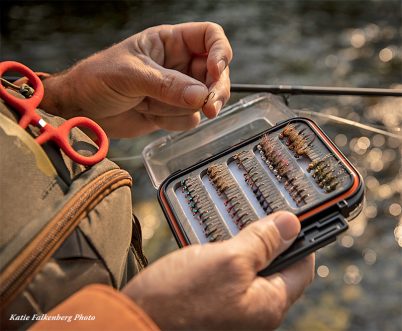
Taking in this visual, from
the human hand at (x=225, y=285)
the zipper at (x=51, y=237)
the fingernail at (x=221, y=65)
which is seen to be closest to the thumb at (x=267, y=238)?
the human hand at (x=225, y=285)

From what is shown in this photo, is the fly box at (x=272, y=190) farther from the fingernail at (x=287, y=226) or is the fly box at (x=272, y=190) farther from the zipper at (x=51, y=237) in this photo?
the zipper at (x=51, y=237)

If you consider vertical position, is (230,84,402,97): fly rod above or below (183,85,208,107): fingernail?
below

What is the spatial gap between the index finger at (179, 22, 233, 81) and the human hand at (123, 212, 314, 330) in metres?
0.54

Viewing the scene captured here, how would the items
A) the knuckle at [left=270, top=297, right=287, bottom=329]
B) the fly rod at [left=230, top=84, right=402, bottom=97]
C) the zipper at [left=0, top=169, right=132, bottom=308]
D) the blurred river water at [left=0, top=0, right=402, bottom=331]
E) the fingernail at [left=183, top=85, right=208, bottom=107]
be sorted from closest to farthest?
1. the zipper at [left=0, top=169, right=132, bottom=308]
2. the knuckle at [left=270, top=297, right=287, bottom=329]
3. the fingernail at [left=183, top=85, right=208, bottom=107]
4. the fly rod at [left=230, top=84, right=402, bottom=97]
5. the blurred river water at [left=0, top=0, right=402, bottom=331]

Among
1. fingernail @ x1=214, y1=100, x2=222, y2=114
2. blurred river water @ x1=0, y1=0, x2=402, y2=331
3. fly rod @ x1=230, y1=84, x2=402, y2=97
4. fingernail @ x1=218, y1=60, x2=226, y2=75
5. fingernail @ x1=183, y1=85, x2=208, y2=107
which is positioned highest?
fingernail @ x1=218, y1=60, x2=226, y2=75

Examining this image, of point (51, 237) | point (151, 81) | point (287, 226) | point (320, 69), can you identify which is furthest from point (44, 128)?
point (320, 69)

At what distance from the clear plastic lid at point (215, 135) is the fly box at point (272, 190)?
0.17 meters

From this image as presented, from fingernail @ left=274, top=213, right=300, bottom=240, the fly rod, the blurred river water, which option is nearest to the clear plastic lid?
the fly rod

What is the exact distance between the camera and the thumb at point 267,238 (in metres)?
0.90

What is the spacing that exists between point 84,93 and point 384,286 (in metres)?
2.09

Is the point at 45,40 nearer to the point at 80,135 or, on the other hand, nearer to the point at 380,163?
the point at 380,163

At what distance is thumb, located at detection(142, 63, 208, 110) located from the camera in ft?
4.22

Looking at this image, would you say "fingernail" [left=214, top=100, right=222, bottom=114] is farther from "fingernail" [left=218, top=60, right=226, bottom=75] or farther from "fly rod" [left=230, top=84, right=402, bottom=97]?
"fly rod" [left=230, top=84, right=402, bottom=97]

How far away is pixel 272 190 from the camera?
3.51 feet
